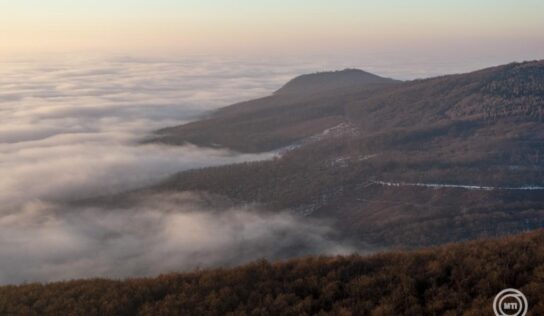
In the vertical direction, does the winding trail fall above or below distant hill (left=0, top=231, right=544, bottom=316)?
below

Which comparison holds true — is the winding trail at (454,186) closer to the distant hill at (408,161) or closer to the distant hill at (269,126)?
the distant hill at (408,161)

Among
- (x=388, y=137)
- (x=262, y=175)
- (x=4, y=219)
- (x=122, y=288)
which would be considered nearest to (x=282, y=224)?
(x=262, y=175)

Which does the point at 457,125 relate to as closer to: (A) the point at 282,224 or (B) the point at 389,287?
(A) the point at 282,224

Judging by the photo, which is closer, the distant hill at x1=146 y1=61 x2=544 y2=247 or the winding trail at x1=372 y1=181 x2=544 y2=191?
the distant hill at x1=146 y1=61 x2=544 y2=247
